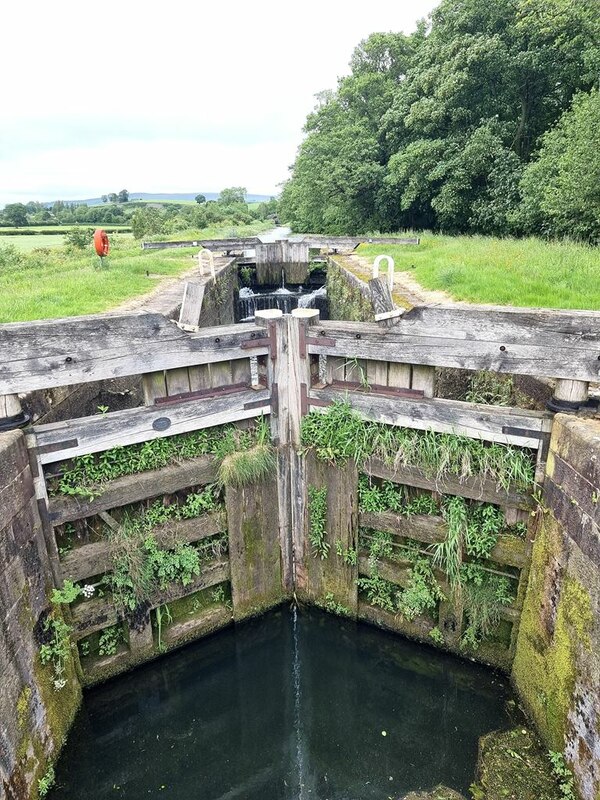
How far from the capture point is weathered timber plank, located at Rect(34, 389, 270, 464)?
4402mm

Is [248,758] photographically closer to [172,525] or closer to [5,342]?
[172,525]

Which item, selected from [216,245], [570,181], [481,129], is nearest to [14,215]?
[216,245]

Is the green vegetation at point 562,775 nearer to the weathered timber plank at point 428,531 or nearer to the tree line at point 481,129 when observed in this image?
the weathered timber plank at point 428,531

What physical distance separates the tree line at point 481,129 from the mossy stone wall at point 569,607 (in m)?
9.48

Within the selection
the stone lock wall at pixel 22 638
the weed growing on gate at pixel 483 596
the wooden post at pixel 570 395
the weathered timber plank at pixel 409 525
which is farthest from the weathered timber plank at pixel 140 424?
the wooden post at pixel 570 395

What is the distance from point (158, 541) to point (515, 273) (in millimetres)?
6501

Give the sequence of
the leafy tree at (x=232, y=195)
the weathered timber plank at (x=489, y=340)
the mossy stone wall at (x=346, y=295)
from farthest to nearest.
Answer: the leafy tree at (x=232, y=195)
the mossy stone wall at (x=346, y=295)
the weathered timber plank at (x=489, y=340)

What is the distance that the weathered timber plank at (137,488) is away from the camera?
14.9 ft

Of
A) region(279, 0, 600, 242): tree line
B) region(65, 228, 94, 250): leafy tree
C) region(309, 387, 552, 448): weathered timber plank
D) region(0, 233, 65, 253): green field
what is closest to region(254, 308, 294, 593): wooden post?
region(309, 387, 552, 448): weathered timber plank

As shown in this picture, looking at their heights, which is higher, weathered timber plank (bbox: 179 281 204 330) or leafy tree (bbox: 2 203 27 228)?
leafy tree (bbox: 2 203 27 228)

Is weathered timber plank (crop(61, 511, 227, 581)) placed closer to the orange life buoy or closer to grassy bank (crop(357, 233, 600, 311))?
grassy bank (crop(357, 233, 600, 311))

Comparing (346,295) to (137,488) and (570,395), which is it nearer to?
(570,395)

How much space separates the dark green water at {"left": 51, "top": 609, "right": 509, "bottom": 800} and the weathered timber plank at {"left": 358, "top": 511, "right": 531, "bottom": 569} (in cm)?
145

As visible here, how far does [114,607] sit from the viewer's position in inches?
195
